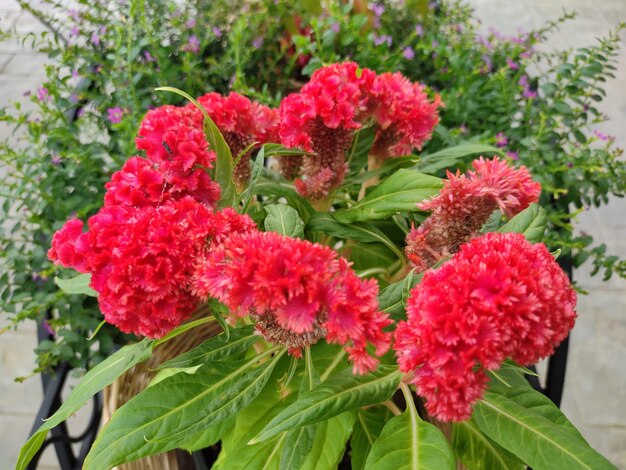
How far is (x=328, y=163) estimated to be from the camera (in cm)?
77

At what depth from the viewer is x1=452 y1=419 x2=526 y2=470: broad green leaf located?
0.67 meters

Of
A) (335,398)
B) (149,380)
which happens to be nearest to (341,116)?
(335,398)

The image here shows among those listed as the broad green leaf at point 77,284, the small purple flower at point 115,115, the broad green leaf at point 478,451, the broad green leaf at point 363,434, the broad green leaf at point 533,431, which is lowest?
the broad green leaf at point 363,434

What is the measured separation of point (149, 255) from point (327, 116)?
293 millimetres

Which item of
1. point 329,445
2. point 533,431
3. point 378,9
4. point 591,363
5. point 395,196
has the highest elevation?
point 378,9

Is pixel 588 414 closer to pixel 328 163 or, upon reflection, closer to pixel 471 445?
pixel 471 445

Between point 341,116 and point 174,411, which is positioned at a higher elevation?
point 341,116

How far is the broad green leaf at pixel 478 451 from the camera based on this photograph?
0.67 m

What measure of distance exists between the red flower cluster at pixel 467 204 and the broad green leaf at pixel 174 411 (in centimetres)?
23

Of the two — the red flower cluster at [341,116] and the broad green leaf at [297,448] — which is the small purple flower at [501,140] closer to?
the red flower cluster at [341,116]

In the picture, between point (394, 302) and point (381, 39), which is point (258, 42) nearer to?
point (381, 39)

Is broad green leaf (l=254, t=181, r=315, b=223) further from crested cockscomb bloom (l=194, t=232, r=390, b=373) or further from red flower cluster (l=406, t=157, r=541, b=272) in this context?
crested cockscomb bloom (l=194, t=232, r=390, b=373)

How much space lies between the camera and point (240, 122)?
744mm

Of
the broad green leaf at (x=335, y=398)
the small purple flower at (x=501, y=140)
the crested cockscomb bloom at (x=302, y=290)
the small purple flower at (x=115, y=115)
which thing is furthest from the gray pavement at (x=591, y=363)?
the small purple flower at (x=115, y=115)
